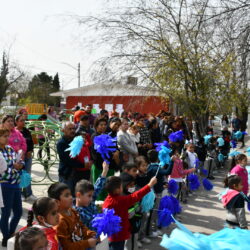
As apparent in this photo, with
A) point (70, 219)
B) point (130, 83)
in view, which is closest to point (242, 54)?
point (130, 83)

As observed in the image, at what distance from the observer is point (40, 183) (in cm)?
809

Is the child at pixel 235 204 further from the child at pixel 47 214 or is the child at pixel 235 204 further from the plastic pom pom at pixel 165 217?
the child at pixel 47 214

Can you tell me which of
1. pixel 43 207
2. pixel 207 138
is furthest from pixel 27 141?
pixel 207 138

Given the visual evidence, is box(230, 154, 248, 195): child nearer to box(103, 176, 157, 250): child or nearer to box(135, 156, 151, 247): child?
box(135, 156, 151, 247): child

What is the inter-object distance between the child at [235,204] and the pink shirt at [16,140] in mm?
3478

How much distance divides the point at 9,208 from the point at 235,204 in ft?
10.3

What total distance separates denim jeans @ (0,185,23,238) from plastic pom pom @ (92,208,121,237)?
156 centimetres

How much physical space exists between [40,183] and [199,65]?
497cm

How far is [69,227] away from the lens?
300 cm

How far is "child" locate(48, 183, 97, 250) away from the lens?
293 centimetres

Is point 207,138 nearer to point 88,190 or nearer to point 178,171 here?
point 178,171

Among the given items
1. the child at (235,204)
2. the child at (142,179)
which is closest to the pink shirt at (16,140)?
the child at (142,179)

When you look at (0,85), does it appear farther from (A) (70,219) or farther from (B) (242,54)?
(A) (70,219)

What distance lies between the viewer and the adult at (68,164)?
531 centimetres
